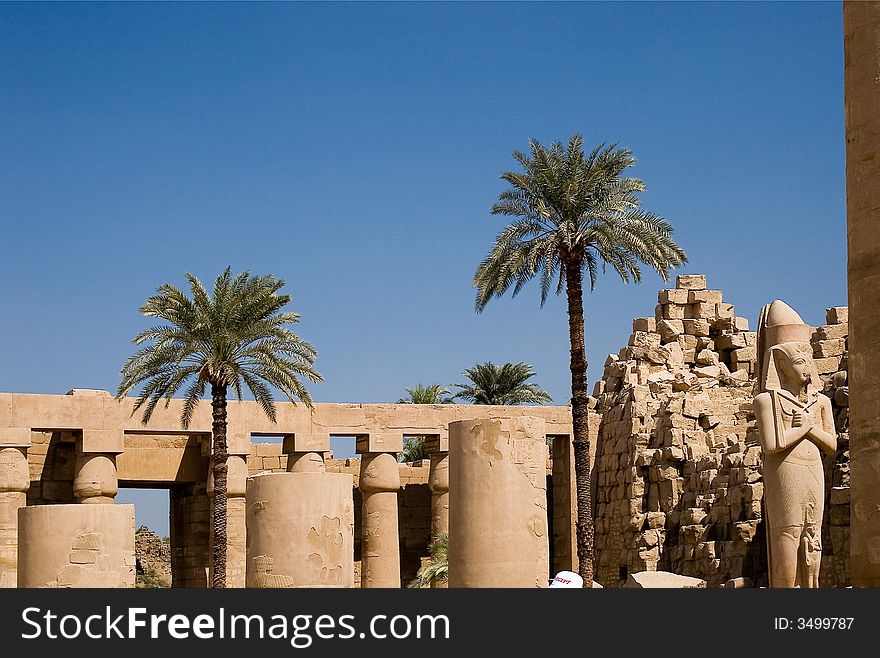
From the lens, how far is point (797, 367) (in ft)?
41.4

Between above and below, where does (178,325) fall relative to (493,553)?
above

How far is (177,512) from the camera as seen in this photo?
102 feet

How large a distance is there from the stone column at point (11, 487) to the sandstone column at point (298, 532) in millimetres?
10526

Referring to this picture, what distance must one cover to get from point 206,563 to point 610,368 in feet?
33.4

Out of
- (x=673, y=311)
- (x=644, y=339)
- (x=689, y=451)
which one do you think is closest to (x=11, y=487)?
(x=689, y=451)

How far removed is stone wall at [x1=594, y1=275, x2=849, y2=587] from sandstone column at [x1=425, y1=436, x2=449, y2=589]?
3.55 metres

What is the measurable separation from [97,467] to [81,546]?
39.5 feet

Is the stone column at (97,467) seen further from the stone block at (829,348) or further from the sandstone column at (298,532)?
the stone block at (829,348)

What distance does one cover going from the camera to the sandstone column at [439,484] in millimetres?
28234
